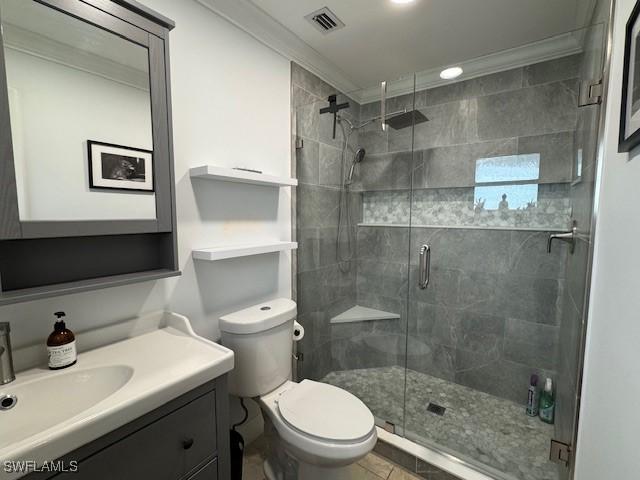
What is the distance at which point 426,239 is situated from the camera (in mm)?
2387

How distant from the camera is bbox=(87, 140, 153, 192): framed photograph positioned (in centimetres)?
105

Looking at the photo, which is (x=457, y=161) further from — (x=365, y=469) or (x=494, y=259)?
(x=365, y=469)

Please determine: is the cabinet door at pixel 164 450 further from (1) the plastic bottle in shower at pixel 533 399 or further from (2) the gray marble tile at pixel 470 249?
(1) the plastic bottle in shower at pixel 533 399

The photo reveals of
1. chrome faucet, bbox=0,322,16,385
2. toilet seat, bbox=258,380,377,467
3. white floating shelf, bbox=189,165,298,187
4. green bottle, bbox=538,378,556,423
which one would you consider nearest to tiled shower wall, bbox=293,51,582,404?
green bottle, bbox=538,378,556,423

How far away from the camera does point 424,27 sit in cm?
174

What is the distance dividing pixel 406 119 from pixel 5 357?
263 cm

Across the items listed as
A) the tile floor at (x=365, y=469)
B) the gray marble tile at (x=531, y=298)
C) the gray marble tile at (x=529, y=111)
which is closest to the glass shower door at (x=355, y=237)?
the tile floor at (x=365, y=469)

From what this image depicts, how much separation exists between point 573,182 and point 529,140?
420 millimetres

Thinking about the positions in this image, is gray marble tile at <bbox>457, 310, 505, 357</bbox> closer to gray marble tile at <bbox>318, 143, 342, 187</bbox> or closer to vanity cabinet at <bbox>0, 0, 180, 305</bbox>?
gray marble tile at <bbox>318, 143, 342, 187</bbox>

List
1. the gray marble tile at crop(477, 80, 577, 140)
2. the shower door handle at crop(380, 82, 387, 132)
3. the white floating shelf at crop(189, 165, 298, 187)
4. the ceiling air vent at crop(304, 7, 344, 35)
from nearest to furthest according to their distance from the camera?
the white floating shelf at crop(189, 165, 298, 187), the ceiling air vent at crop(304, 7, 344, 35), the gray marble tile at crop(477, 80, 577, 140), the shower door handle at crop(380, 82, 387, 132)

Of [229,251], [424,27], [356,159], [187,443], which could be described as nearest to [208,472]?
[187,443]

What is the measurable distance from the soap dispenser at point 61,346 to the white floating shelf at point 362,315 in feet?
5.74

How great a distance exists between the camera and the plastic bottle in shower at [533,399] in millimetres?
1917

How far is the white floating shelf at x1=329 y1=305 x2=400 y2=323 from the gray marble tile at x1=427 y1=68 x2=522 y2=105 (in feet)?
6.00
